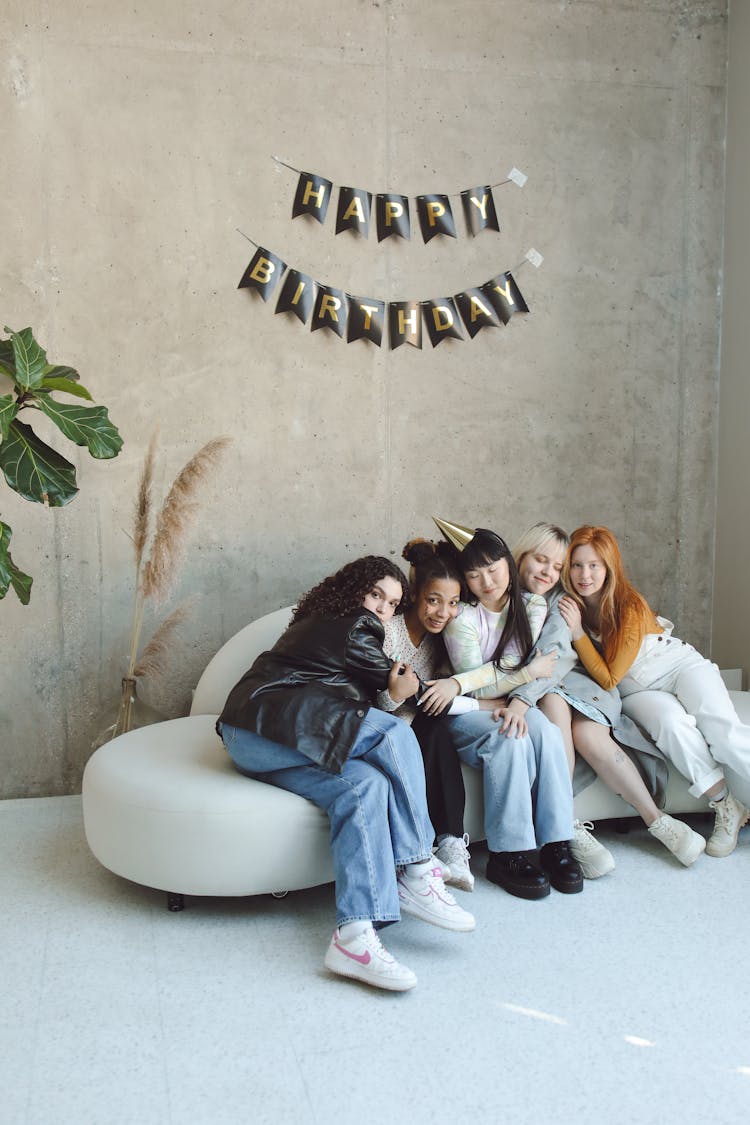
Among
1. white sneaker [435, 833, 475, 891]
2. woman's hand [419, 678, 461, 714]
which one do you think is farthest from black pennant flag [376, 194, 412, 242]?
white sneaker [435, 833, 475, 891]

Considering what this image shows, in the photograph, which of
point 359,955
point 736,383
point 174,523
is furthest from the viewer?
point 736,383

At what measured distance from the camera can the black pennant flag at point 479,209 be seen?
389cm

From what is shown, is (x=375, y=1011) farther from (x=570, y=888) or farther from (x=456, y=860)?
(x=570, y=888)

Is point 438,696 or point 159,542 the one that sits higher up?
point 159,542

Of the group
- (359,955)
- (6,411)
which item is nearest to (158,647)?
(6,411)

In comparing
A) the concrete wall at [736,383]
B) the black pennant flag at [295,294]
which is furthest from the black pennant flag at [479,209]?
the concrete wall at [736,383]

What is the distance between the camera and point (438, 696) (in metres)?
2.89

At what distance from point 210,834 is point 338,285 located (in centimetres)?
216

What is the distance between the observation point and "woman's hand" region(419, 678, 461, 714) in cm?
289

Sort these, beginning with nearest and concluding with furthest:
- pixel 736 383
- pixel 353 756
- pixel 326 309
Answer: pixel 353 756 → pixel 326 309 → pixel 736 383

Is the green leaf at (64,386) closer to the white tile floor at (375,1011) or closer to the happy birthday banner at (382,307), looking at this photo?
the happy birthday banner at (382,307)

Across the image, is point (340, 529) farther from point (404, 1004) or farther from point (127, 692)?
point (404, 1004)

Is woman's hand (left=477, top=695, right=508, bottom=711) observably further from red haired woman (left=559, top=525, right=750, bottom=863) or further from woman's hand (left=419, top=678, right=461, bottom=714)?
red haired woman (left=559, top=525, right=750, bottom=863)

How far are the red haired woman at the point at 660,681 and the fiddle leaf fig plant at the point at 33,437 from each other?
5.02 ft
